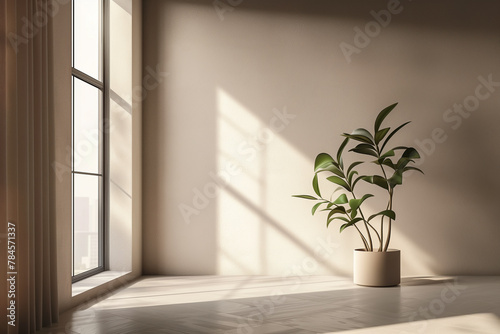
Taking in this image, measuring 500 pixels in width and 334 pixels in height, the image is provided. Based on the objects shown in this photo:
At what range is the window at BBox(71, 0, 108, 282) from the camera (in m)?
4.50

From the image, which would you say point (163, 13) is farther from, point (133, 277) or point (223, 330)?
point (223, 330)

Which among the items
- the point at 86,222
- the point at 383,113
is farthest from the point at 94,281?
the point at 383,113

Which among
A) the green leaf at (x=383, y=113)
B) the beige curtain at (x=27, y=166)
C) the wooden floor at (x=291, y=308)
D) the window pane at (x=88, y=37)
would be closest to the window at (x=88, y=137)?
the window pane at (x=88, y=37)

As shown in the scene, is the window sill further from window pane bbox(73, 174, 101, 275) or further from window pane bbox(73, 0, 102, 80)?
window pane bbox(73, 0, 102, 80)

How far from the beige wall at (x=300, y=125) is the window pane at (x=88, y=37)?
0.62 meters

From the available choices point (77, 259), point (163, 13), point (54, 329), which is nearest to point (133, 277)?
point (77, 259)

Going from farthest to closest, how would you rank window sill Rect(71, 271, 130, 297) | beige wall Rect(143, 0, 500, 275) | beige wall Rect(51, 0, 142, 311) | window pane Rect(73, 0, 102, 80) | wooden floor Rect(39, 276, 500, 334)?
beige wall Rect(143, 0, 500, 275), beige wall Rect(51, 0, 142, 311), window pane Rect(73, 0, 102, 80), window sill Rect(71, 271, 130, 297), wooden floor Rect(39, 276, 500, 334)

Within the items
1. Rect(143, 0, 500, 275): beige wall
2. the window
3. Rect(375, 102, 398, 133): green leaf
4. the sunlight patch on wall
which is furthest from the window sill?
Rect(375, 102, 398, 133): green leaf

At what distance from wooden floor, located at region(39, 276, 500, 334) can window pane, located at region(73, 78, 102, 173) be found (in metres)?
1.14

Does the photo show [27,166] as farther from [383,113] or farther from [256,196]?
[383,113]

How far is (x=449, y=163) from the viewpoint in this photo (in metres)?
5.29

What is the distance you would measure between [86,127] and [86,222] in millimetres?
820

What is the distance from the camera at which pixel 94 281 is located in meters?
4.51

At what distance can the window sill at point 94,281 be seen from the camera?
4.11 m
